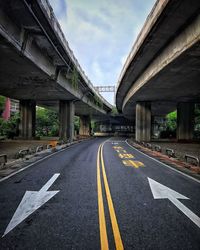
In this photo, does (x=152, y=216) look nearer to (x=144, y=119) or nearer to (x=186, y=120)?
(x=144, y=119)

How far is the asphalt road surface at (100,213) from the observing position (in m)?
3.67

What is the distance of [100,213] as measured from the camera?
15.8 feet

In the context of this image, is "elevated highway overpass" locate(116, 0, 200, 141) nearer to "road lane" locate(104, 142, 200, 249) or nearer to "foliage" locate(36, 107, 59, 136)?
"road lane" locate(104, 142, 200, 249)

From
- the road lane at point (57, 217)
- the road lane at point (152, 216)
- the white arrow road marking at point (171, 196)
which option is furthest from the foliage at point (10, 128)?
the white arrow road marking at point (171, 196)

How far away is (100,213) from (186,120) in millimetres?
31483

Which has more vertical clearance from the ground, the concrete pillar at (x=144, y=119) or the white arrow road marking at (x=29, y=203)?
the concrete pillar at (x=144, y=119)

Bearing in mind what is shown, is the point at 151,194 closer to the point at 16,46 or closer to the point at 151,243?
the point at 151,243

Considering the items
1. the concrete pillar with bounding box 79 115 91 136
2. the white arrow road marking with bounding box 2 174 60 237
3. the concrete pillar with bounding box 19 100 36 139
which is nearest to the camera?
the white arrow road marking with bounding box 2 174 60 237

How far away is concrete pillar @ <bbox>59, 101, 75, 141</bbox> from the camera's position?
30.4m

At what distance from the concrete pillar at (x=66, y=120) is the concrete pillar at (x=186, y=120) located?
19724 millimetres

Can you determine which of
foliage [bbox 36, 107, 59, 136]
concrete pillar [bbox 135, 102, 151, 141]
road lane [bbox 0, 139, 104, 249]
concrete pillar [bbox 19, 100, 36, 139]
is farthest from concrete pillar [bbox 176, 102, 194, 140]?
foliage [bbox 36, 107, 59, 136]

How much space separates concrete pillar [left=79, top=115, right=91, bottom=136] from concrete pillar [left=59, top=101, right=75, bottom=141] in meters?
30.5

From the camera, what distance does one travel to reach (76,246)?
3.49m

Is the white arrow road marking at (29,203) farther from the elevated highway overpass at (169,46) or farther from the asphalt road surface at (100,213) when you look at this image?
the elevated highway overpass at (169,46)
